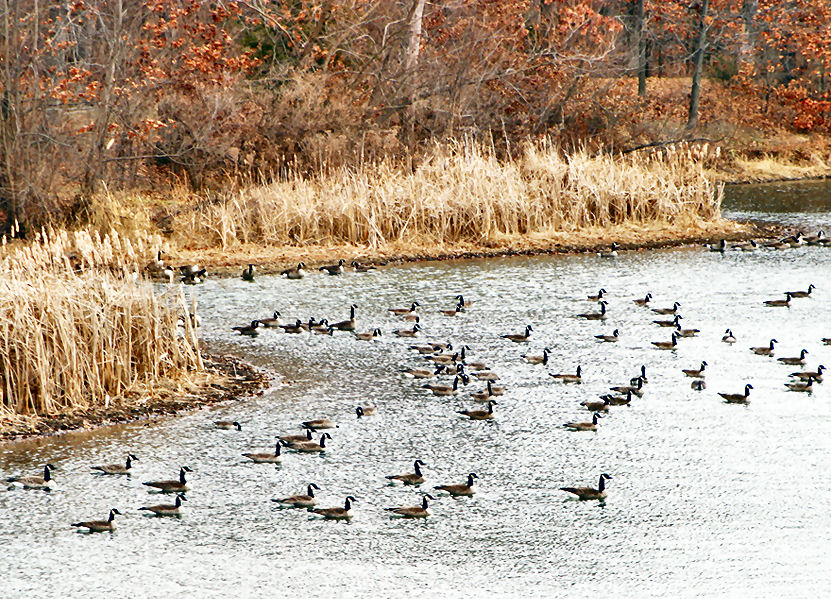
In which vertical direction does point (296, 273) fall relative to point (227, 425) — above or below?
above

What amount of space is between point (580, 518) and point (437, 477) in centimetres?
157

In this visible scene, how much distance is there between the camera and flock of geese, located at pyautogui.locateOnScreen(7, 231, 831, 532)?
980 centimetres

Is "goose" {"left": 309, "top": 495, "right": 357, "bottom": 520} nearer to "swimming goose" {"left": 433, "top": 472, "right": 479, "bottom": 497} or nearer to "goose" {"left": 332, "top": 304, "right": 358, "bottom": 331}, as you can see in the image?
"swimming goose" {"left": 433, "top": 472, "right": 479, "bottom": 497}

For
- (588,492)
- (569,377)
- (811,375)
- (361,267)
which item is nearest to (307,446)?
(588,492)

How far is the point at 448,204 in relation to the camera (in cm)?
2373

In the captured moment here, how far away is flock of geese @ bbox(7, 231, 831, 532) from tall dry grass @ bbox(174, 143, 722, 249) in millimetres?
2119

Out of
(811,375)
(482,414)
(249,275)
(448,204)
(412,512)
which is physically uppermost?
(448,204)

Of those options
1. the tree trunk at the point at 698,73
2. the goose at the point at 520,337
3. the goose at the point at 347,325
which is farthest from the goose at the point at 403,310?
the tree trunk at the point at 698,73

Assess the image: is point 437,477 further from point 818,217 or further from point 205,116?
point 818,217

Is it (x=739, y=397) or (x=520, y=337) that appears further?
(x=520, y=337)

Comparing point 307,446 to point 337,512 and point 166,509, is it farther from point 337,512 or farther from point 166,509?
point 166,509

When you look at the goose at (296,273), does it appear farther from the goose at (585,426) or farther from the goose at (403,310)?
the goose at (585,426)

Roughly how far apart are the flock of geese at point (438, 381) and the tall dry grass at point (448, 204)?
2119 millimetres

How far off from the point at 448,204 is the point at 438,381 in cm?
1044
